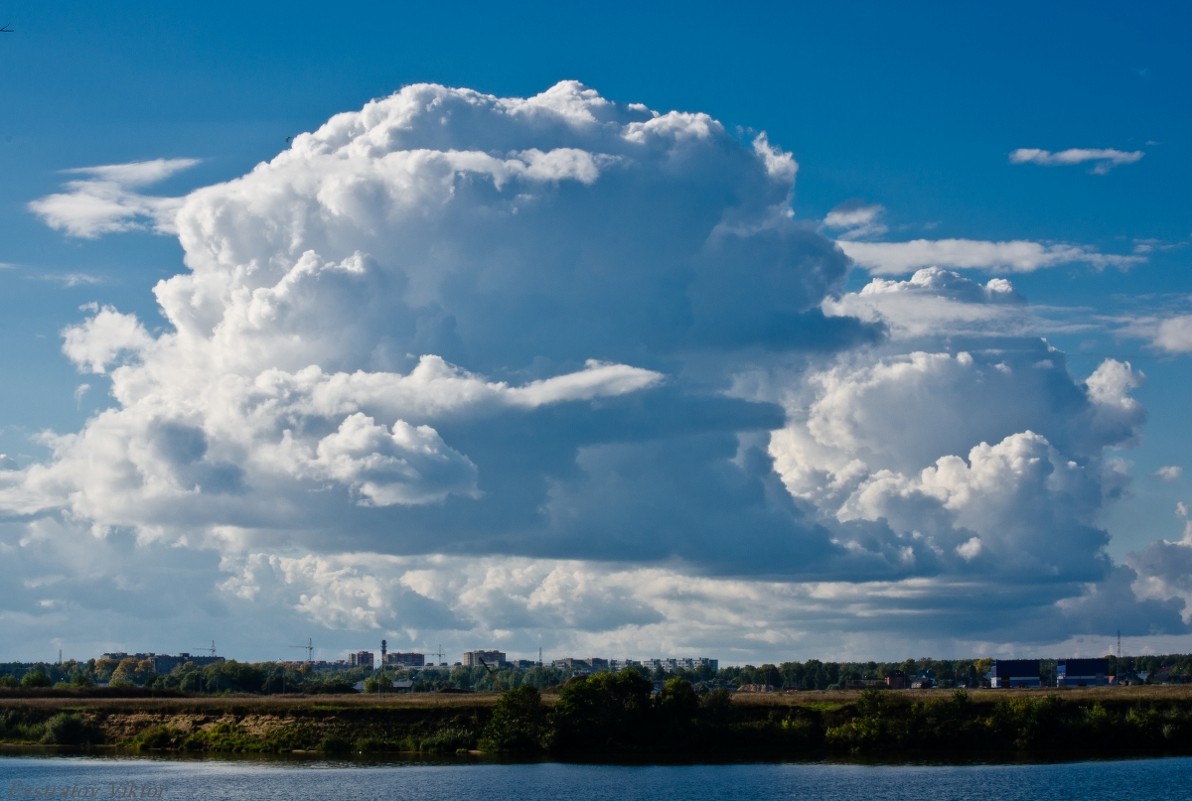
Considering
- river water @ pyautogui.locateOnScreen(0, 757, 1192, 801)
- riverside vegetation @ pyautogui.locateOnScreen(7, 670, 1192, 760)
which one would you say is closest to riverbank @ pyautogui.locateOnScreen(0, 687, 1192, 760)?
riverside vegetation @ pyautogui.locateOnScreen(7, 670, 1192, 760)

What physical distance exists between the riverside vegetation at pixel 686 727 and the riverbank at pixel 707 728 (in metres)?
0.15

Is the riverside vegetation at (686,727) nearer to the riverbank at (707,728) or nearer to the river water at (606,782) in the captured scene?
the riverbank at (707,728)

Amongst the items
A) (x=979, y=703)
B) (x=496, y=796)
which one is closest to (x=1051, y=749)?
(x=979, y=703)

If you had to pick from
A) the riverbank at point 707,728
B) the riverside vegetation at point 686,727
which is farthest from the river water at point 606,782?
the riverbank at point 707,728

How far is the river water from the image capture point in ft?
385

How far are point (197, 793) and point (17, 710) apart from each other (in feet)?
274

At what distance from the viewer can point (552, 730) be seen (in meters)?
160

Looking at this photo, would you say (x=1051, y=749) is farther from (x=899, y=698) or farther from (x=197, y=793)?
(x=197, y=793)

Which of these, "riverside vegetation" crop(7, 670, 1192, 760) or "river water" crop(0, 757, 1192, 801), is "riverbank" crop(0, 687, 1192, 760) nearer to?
"riverside vegetation" crop(7, 670, 1192, 760)

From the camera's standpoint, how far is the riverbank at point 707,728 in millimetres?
154750

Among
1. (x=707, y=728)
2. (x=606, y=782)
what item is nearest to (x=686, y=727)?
(x=707, y=728)

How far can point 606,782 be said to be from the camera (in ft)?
423

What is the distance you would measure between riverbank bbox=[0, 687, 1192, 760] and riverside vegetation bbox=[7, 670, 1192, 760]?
0.49ft

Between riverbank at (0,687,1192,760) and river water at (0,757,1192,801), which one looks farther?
riverbank at (0,687,1192,760)
